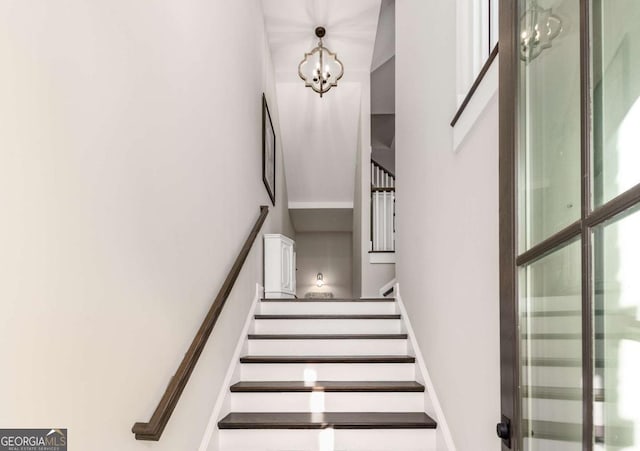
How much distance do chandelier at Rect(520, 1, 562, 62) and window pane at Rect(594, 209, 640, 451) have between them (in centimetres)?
45

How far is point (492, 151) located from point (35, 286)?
1.42 meters

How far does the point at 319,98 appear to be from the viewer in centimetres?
700

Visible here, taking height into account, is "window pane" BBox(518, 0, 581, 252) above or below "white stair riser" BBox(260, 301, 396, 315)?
above

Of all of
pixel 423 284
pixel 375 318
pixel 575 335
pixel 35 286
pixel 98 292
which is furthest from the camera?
pixel 375 318

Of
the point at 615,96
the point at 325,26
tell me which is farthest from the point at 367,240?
the point at 615,96

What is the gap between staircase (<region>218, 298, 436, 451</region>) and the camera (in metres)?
2.77

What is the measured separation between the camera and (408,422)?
2.77 meters

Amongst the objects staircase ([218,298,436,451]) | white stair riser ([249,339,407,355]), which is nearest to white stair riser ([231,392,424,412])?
staircase ([218,298,436,451])

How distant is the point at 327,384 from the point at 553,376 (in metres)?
2.32

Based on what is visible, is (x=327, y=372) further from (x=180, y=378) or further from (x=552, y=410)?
(x=552, y=410)

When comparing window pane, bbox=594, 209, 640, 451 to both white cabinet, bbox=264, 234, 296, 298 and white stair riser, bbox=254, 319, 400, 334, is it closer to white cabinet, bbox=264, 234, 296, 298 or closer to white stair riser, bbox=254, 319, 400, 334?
white stair riser, bbox=254, 319, 400, 334

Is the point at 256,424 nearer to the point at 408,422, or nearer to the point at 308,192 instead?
the point at 408,422

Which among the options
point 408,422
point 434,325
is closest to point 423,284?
point 434,325

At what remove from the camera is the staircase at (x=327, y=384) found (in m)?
2.77
